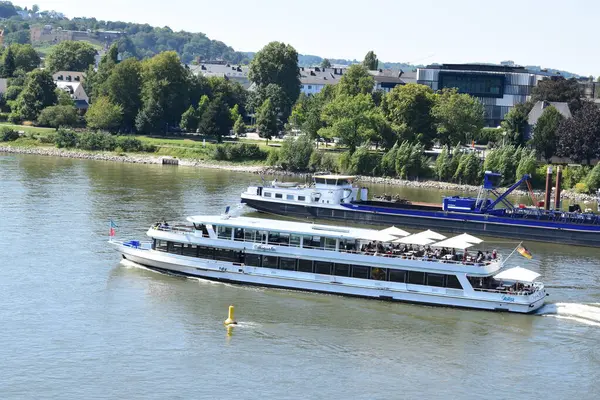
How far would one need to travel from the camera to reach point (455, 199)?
211ft

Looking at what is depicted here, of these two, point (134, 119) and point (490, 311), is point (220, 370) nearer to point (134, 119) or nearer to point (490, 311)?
point (490, 311)

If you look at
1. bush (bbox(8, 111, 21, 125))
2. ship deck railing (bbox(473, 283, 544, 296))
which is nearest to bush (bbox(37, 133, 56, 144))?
bush (bbox(8, 111, 21, 125))

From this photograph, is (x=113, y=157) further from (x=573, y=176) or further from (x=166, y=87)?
(x=573, y=176)

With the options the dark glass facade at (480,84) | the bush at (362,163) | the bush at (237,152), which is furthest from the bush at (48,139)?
the dark glass facade at (480,84)

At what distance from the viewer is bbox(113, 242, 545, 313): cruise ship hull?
3950 cm

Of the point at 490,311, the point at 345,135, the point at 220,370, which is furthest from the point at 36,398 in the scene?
the point at 345,135

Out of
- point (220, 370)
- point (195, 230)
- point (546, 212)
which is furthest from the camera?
point (546, 212)

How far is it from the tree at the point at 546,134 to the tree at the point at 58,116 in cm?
5935

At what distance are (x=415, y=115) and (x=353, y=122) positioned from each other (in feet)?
25.4

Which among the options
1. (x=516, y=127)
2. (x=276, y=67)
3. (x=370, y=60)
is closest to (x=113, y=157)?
(x=276, y=67)

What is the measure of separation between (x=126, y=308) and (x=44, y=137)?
76.5 m

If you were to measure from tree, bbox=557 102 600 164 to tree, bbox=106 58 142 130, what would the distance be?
53.7 meters

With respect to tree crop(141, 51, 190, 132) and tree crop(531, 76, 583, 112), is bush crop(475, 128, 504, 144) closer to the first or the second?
tree crop(531, 76, 583, 112)

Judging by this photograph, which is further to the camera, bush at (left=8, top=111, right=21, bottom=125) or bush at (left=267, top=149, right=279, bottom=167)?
bush at (left=8, top=111, right=21, bottom=125)
